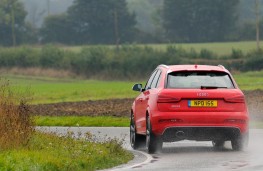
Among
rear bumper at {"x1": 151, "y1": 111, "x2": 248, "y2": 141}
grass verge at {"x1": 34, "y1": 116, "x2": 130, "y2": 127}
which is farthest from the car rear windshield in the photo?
grass verge at {"x1": 34, "y1": 116, "x2": 130, "y2": 127}

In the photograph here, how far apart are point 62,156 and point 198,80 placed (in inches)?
155

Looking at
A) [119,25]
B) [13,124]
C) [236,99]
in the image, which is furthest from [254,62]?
[13,124]

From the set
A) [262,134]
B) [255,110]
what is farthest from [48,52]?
[262,134]

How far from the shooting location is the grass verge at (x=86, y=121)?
30.7 m

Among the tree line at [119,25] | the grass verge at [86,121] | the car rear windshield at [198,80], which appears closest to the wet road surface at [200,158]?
the car rear windshield at [198,80]

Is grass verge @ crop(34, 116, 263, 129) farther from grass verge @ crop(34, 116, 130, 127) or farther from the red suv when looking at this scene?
the red suv

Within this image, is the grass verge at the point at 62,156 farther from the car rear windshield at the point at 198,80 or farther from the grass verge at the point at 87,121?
the grass verge at the point at 87,121

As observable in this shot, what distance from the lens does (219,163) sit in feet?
55.5

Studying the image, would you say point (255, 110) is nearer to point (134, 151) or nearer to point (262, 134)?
point (262, 134)

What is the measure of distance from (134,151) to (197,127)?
2.04m

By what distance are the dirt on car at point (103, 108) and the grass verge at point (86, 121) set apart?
1519 millimetres

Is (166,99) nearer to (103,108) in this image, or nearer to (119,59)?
(103,108)

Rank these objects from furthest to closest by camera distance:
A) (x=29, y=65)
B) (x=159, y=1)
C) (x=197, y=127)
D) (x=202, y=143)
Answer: (x=159, y=1) < (x=29, y=65) < (x=202, y=143) < (x=197, y=127)

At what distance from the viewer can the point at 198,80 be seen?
19.6 m
